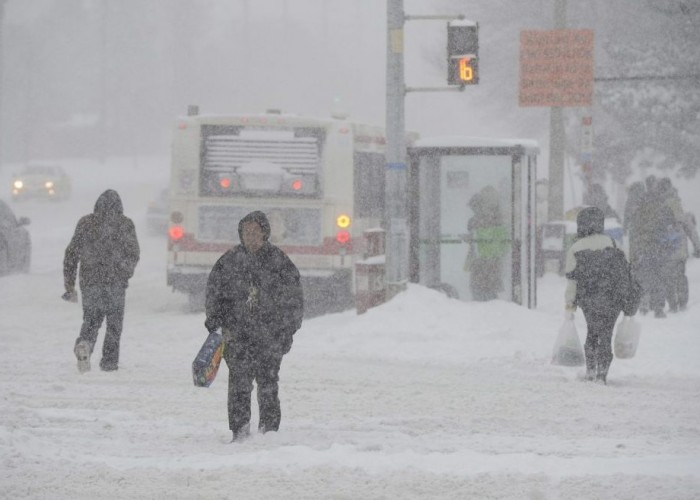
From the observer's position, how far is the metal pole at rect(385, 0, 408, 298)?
17078mm

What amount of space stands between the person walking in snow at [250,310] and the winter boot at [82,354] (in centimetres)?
395

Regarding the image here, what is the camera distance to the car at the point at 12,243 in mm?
24719

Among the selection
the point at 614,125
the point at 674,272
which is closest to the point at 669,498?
the point at 674,272

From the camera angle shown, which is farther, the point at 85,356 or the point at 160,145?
the point at 160,145

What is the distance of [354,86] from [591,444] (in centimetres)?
10581

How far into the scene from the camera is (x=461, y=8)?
52.7m

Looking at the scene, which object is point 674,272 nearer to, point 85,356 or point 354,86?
point 85,356

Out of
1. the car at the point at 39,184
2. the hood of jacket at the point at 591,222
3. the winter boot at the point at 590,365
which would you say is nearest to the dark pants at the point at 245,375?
the winter boot at the point at 590,365

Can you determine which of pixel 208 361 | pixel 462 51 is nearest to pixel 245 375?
pixel 208 361

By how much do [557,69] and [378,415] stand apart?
15.1 m

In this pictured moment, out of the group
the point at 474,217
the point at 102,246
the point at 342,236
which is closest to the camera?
the point at 102,246

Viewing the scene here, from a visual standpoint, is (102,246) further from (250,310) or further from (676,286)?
(676,286)

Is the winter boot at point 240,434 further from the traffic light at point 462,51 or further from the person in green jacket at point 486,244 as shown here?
the person in green jacket at point 486,244

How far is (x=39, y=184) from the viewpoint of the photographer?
59.4 metres
